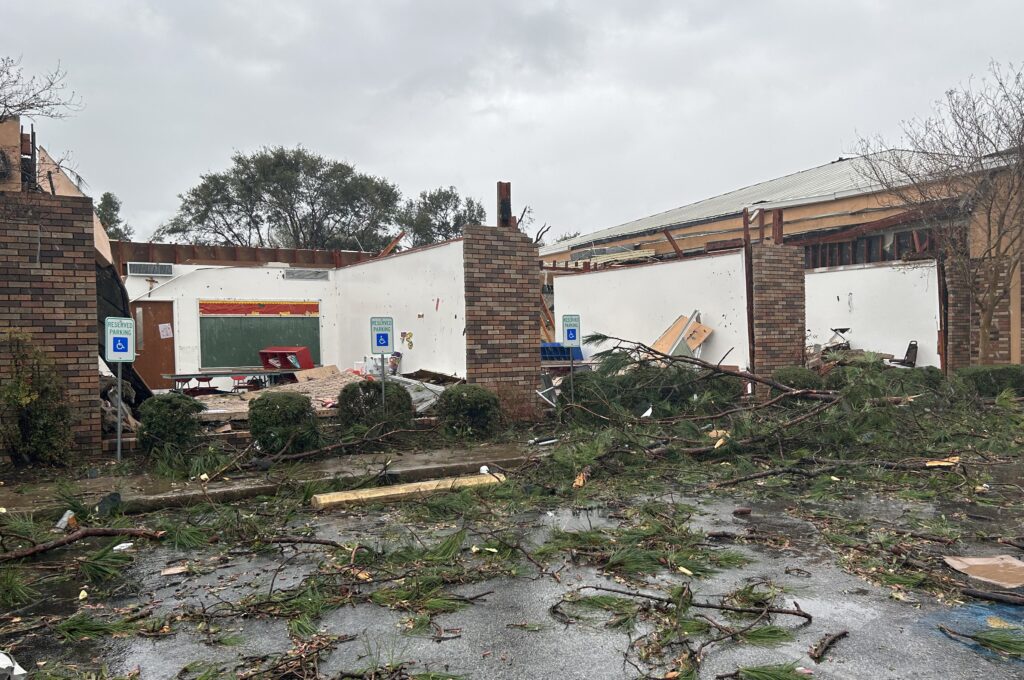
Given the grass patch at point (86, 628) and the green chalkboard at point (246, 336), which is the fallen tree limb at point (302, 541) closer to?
the grass patch at point (86, 628)

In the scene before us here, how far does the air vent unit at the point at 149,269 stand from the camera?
56.4 feet

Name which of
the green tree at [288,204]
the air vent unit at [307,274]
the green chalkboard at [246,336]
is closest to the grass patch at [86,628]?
the green chalkboard at [246,336]

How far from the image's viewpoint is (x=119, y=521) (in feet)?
20.7

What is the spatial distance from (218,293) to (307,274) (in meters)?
2.12

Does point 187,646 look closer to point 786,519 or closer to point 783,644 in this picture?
point 783,644

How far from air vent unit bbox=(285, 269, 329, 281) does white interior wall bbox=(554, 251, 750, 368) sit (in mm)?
6272

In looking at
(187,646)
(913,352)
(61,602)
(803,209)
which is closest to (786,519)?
(187,646)

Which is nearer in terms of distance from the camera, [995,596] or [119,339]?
[995,596]

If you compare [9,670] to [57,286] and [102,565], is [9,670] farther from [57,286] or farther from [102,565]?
[57,286]

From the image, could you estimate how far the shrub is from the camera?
26.1 feet

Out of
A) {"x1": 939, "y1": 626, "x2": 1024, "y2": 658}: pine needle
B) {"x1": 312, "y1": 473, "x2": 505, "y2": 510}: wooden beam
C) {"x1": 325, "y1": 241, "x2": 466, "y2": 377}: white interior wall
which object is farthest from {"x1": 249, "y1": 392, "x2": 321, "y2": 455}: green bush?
{"x1": 939, "y1": 626, "x2": 1024, "y2": 658}: pine needle

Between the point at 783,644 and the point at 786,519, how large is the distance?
2831 mm

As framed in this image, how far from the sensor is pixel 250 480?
7895 millimetres

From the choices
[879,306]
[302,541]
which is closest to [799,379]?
[879,306]
